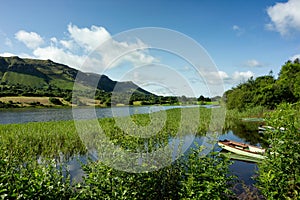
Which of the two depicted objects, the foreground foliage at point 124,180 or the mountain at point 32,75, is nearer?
the foreground foliage at point 124,180

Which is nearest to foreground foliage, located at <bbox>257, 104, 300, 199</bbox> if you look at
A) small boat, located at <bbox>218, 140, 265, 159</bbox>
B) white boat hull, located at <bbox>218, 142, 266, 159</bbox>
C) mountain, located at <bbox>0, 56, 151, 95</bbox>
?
white boat hull, located at <bbox>218, 142, 266, 159</bbox>

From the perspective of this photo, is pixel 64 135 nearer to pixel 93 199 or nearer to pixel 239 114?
pixel 93 199

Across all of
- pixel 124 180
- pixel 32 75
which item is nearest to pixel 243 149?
pixel 124 180

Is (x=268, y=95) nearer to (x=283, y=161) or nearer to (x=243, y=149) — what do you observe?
(x=243, y=149)

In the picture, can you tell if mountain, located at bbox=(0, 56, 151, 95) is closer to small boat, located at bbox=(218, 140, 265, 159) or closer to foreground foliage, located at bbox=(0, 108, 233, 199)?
small boat, located at bbox=(218, 140, 265, 159)

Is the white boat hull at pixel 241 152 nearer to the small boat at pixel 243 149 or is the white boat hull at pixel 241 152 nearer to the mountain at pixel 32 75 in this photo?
the small boat at pixel 243 149

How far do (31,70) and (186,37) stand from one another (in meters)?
186

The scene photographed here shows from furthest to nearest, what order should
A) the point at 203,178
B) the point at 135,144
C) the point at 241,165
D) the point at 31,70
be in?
the point at 31,70 → the point at 241,165 → the point at 135,144 → the point at 203,178

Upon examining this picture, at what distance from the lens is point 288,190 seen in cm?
486

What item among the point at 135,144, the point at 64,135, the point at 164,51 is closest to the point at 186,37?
the point at 164,51

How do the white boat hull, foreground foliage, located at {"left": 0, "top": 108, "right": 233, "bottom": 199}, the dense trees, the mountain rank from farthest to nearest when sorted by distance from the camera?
1. the mountain
2. the dense trees
3. the white boat hull
4. foreground foliage, located at {"left": 0, "top": 108, "right": 233, "bottom": 199}

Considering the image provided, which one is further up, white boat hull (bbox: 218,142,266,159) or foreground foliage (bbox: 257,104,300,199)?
foreground foliage (bbox: 257,104,300,199)

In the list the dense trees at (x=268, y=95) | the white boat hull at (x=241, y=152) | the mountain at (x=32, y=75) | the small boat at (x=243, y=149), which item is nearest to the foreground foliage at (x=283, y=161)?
the white boat hull at (x=241, y=152)

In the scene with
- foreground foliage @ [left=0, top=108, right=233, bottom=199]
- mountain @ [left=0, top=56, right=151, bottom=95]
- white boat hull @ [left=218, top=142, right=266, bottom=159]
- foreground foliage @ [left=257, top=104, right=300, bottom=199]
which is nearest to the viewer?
foreground foliage @ [left=0, top=108, right=233, bottom=199]
